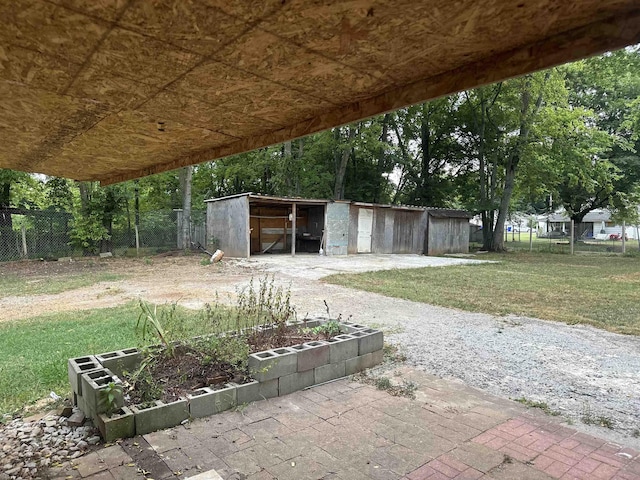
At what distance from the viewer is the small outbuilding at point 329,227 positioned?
1545cm

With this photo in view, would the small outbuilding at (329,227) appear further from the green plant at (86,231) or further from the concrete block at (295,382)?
the concrete block at (295,382)

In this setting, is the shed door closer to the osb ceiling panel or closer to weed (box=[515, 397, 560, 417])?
weed (box=[515, 397, 560, 417])

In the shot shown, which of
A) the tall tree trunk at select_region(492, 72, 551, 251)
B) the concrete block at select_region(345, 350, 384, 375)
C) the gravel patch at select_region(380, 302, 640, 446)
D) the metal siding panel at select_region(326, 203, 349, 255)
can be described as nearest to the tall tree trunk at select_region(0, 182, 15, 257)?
the metal siding panel at select_region(326, 203, 349, 255)

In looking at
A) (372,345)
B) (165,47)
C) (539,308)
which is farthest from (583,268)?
(165,47)

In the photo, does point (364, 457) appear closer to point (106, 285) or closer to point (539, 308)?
point (539, 308)

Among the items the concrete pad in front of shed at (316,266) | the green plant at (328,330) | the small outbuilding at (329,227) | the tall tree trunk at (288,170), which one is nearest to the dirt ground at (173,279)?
the concrete pad in front of shed at (316,266)

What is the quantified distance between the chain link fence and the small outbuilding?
1.41 metres

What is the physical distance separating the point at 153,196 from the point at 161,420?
22.5m

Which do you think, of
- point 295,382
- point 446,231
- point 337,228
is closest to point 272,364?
point 295,382

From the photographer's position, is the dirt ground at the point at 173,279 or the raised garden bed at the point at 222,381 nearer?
the raised garden bed at the point at 222,381

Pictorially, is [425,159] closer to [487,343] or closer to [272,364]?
[487,343]

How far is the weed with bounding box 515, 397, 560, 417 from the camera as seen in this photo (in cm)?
282

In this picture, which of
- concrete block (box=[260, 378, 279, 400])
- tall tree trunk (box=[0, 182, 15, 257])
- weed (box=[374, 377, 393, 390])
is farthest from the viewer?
tall tree trunk (box=[0, 182, 15, 257])

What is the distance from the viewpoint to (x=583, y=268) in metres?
13.2
